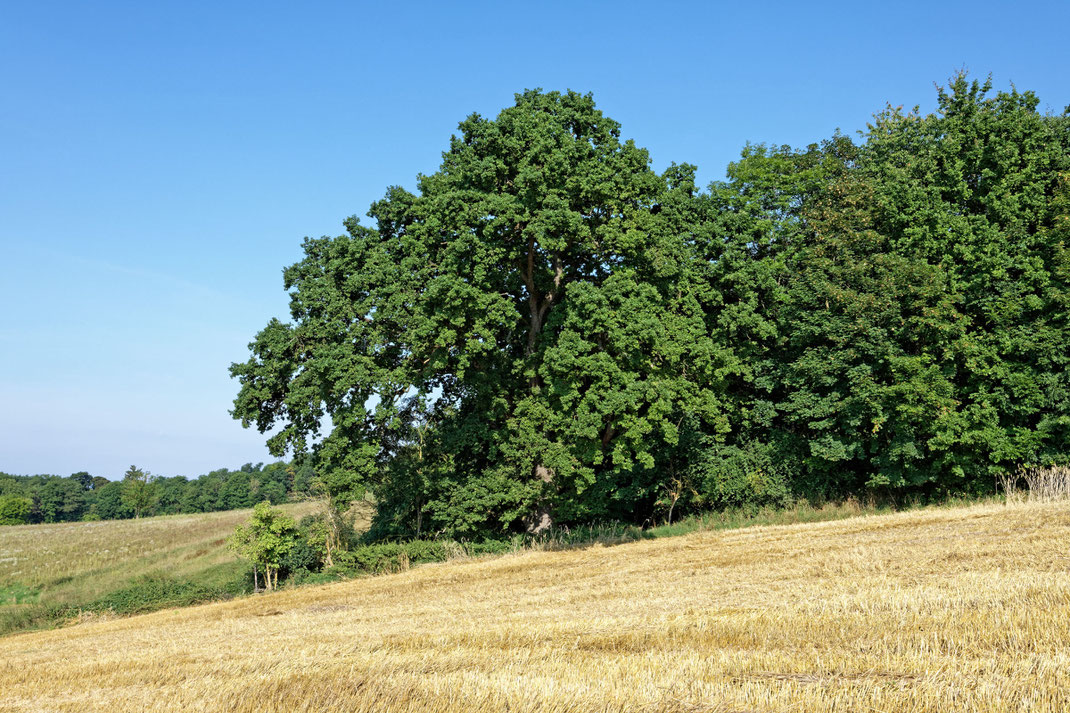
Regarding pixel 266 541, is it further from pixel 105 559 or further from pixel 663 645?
pixel 105 559

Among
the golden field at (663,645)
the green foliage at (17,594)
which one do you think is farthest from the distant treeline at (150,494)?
the golden field at (663,645)

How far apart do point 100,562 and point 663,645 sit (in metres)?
49.3

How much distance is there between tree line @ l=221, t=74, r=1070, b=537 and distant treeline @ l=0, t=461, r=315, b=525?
10526 cm

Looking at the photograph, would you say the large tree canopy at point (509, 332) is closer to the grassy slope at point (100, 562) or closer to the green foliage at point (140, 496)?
the grassy slope at point (100, 562)

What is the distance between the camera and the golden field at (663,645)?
636cm

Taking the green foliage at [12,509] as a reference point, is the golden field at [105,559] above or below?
below

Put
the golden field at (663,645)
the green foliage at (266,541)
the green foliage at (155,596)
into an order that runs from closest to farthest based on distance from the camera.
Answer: the golden field at (663,645)
the green foliage at (155,596)
the green foliage at (266,541)

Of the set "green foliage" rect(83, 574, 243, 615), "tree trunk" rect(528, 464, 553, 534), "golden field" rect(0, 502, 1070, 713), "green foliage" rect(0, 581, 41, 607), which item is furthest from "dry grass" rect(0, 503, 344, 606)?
"golden field" rect(0, 502, 1070, 713)

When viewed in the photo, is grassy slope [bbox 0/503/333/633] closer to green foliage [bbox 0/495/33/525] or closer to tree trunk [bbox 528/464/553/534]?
tree trunk [bbox 528/464/553/534]

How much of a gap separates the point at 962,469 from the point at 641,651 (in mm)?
24270

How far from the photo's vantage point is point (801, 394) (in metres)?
30.0

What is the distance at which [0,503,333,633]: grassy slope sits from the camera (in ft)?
105

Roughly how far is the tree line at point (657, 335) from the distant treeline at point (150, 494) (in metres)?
105

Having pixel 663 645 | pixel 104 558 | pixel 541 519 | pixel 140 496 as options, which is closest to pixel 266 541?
pixel 541 519
